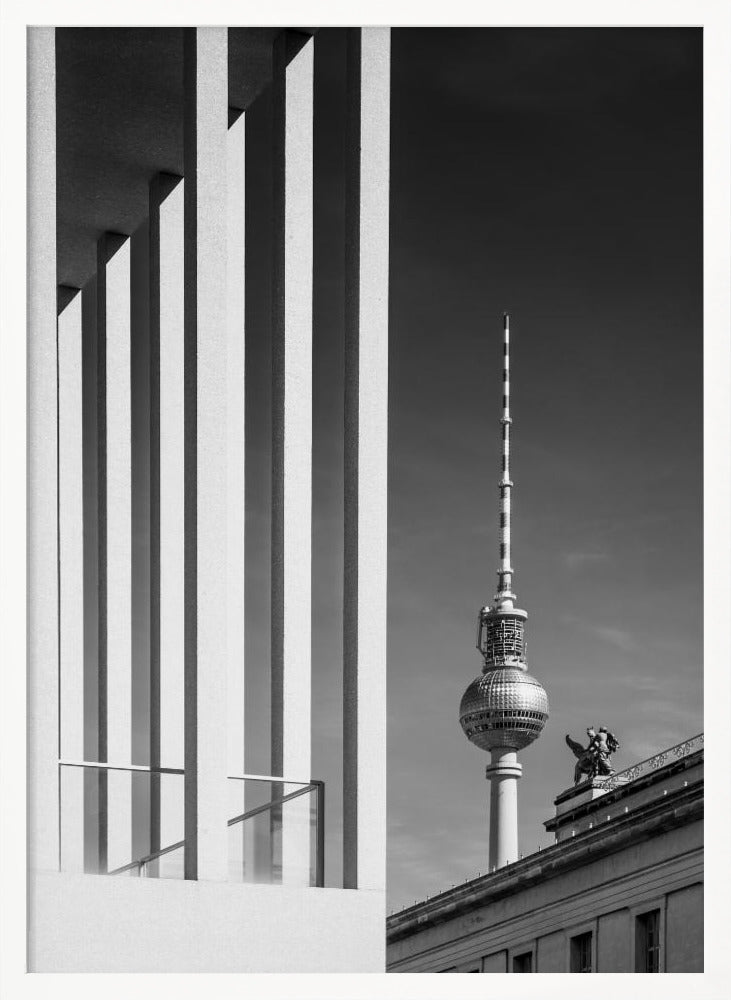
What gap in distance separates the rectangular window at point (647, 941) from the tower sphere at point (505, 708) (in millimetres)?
60097

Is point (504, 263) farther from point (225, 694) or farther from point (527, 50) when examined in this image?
point (225, 694)

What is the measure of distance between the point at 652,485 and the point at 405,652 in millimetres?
15319

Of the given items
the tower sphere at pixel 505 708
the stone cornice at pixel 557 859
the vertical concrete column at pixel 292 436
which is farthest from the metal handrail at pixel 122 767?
the tower sphere at pixel 505 708

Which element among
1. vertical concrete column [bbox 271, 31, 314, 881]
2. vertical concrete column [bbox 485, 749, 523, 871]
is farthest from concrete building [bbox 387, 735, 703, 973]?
vertical concrete column [bbox 485, 749, 523, 871]

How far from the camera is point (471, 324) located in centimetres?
8588

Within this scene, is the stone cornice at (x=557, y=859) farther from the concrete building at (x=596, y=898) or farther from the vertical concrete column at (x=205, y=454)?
the vertical concrete column at (x=205, y=454)

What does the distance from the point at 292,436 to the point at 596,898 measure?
115 ft

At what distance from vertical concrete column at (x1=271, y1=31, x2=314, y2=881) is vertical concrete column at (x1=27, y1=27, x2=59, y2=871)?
1566 millimetres

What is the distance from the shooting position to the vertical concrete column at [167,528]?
1038 centimetres

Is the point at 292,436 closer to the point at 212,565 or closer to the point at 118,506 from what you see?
the point at 212,565

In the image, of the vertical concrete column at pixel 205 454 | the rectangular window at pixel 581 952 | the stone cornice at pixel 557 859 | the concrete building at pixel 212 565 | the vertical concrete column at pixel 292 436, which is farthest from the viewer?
the rectangular window at pixel 581 952

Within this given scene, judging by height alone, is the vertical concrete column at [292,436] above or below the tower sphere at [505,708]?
below

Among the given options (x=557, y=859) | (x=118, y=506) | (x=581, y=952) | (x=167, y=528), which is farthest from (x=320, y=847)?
(x=581, y=952)

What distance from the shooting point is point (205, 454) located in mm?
9539
